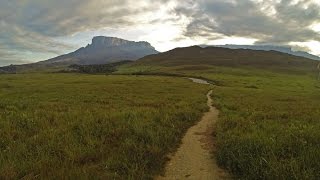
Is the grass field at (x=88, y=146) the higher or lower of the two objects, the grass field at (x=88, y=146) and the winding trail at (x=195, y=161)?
the higher

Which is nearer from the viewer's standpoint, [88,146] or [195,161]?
[195,161]

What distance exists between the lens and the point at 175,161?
13016mm

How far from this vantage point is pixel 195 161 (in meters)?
13.1

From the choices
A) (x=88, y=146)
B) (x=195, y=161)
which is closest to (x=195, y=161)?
(x=195, y=161)

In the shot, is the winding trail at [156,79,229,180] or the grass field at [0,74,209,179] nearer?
the grass field at [0,74,209,179]

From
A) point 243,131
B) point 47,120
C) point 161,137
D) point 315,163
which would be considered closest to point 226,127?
point 243,131

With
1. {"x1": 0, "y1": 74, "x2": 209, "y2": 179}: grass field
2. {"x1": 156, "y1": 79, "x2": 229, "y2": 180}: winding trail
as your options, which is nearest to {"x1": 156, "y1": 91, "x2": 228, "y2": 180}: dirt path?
{"x1": 156, "y1": 79, "x2": 229, "y2": 180}: winding trail

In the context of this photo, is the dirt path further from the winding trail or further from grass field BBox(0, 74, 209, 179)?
grass field BBox(0, 74, 209, 179)

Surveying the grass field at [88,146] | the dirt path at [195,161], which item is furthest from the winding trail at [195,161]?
the grass field at [88,146]

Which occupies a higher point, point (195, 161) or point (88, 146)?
point (88, 146)

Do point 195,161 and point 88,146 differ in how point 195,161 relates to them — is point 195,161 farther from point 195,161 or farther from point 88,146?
point 88,146

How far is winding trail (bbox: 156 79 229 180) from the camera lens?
37.8 feet

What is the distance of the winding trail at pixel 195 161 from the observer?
453 inches

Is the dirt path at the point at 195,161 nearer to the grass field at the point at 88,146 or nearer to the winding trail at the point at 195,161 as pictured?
the winding trail at the point at 195,161
